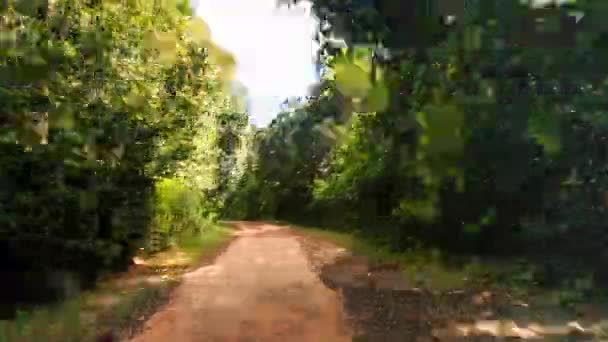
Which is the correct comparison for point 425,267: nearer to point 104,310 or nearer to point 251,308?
point 251,308

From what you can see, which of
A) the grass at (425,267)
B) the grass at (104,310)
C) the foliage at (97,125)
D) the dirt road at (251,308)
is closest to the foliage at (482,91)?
the foliage at (97,125)

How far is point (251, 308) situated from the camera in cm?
961

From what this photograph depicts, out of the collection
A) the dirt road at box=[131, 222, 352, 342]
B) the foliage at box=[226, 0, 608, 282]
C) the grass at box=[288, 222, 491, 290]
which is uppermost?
the foliage at box=[226, 0, 608, 282]

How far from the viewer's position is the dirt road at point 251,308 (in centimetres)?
806

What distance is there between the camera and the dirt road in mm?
8062

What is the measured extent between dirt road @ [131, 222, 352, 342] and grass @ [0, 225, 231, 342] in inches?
13.7

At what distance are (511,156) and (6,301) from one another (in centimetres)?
830

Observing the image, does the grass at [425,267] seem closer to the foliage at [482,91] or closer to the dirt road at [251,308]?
the dirt road at [251,308]

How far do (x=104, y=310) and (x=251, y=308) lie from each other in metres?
2.19

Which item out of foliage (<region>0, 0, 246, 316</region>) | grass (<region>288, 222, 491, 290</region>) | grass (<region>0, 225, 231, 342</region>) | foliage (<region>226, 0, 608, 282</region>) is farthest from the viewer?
grass (<region>288, 222, 491, 290</region>)

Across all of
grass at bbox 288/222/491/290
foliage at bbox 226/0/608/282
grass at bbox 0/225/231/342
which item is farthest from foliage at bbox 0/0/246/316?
grass at bbox 288/222/491/290

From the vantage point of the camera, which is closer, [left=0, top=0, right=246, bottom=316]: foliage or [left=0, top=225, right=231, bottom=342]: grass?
[left=0, top=0, right=246, bottom=316]: foliage

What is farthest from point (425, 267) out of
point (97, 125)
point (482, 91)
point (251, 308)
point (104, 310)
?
point (482, 91)

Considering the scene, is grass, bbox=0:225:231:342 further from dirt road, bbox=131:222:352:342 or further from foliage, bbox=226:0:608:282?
foliage, bbox=226:0:608:282
